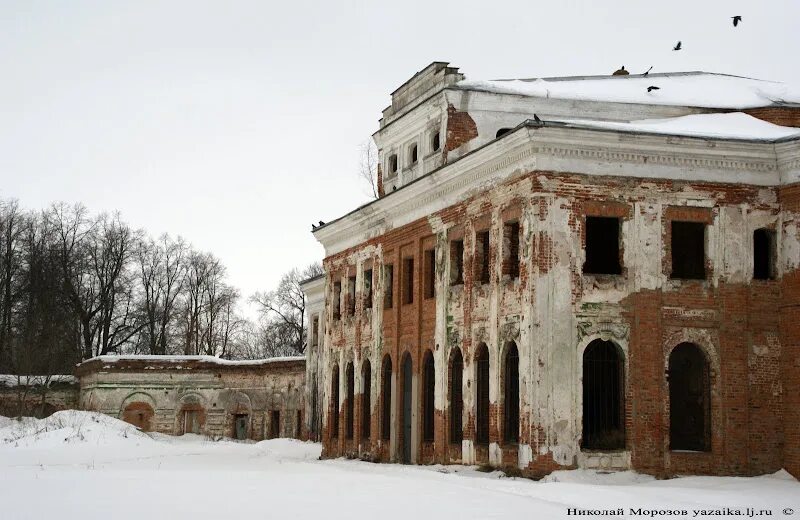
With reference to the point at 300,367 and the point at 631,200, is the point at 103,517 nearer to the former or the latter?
the point at 631,200

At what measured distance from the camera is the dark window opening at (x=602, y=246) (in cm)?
2461

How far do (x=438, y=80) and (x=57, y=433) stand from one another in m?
15.2

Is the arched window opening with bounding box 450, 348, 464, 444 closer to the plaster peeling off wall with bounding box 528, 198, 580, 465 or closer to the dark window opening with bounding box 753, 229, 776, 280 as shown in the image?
the plaster peeling off wall with bounding box 528, 198, 580, 465

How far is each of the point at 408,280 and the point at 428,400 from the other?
11.6 feet

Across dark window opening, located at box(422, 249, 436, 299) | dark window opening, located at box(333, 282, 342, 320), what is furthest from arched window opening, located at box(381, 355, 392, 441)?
dark window opening, located at box(333, 282, 342, 320)

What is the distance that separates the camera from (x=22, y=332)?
6028 cm

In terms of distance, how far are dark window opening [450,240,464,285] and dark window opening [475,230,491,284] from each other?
4.18 ft

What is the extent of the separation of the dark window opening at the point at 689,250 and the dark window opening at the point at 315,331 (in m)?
24.1

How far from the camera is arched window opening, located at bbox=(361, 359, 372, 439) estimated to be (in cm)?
3303

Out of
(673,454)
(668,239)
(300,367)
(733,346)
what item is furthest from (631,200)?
(300,367)

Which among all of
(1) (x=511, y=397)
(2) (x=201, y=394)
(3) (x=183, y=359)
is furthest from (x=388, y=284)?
(2) (x=201, y=394)

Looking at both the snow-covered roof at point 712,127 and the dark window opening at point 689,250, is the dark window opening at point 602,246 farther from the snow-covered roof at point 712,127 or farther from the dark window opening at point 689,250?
the snow-covered roof at point 712,127

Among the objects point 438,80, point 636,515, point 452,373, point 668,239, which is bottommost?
point 636,515

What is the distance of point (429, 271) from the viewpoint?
2950 cm
